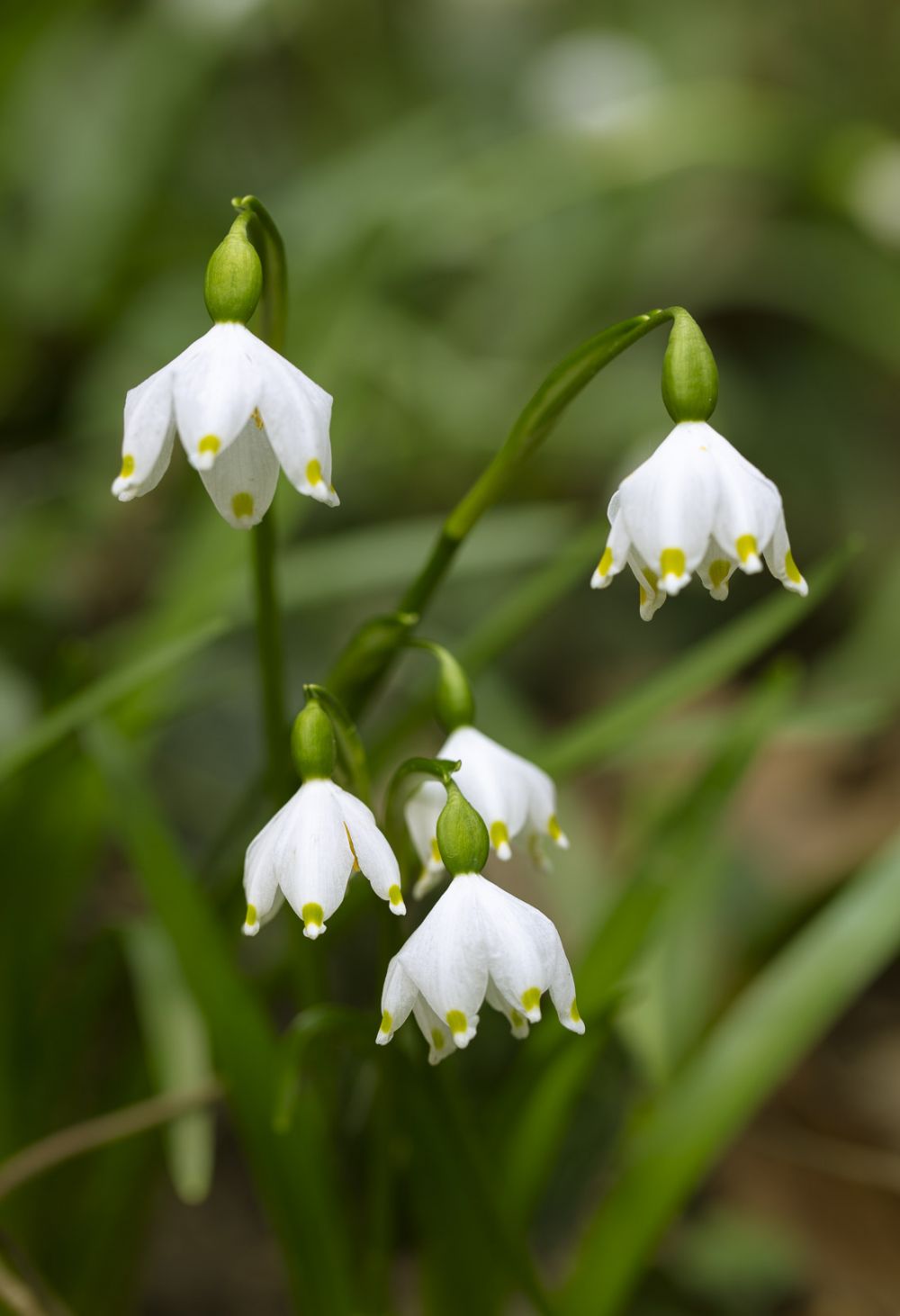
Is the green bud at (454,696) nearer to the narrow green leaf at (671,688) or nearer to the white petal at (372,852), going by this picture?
the white petal at (372,852)

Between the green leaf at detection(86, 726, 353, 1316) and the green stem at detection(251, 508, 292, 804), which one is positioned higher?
the green stem at detection(251, 508, 292, 804)

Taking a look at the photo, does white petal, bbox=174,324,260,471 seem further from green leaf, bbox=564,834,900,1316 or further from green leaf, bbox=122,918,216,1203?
green leaf, bbox=564,834,900,1316

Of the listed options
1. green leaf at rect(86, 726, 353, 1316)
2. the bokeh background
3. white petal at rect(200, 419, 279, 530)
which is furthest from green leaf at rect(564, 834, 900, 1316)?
white petal at rect(200, 419, 279, 530)

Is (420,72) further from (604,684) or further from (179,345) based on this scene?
(604,684)

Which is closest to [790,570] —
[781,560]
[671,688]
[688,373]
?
[781,560]

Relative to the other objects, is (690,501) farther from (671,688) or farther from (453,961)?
(671,688)

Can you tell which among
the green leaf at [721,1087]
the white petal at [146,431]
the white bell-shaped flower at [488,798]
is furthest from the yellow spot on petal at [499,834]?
the green leaf at [721,1087]

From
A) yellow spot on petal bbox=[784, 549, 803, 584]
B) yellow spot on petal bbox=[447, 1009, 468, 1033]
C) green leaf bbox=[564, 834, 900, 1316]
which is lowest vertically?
green leaf bbox=[564, 834, 900, 1316]

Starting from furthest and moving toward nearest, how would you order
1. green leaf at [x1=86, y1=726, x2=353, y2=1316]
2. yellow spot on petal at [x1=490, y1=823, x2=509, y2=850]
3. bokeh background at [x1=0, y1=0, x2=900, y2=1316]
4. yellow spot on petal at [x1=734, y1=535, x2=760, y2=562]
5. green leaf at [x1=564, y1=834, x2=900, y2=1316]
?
bokeh background at [x1=0, y1=0, x2=900, y2=1316], green leaf at [x1=564, y1=834, x2=900, y2=1316], green leaf at [x1=86, y1=726, x2=353, y2=1316], yellow spot on petal at [x1=490, y1=823, x2=509, y2=850], yellow spot on petal at [x1=734, y1=535, x2=760, y2=562]

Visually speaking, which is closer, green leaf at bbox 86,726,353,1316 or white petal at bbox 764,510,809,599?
white petal at bbox 764,510,809,599
